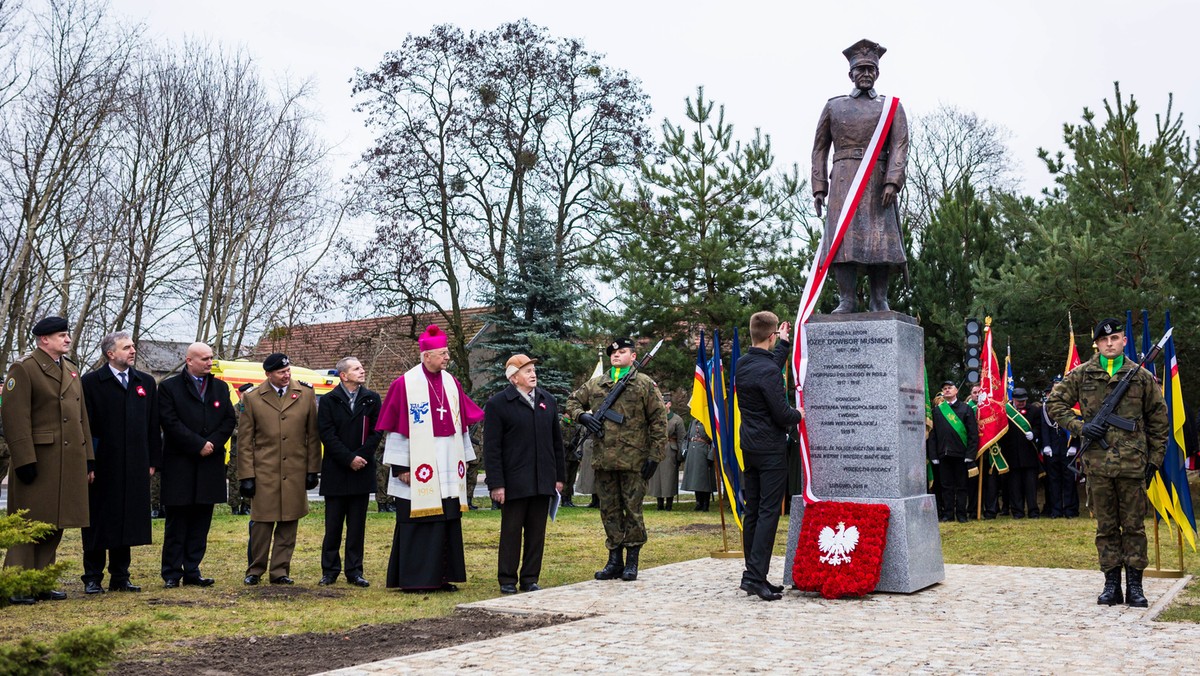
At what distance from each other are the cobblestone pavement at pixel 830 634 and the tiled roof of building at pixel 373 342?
18823 millimetres

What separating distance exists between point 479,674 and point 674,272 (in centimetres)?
1638

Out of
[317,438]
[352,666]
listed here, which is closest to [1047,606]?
[352,666]

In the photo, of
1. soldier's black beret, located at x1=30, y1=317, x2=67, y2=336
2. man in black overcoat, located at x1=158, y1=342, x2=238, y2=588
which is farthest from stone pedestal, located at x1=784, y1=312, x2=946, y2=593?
soldier's black beret, located at x1=30, y1=317, x2=67, y2=336

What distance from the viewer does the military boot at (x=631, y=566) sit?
982 cm

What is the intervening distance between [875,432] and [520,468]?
282cm

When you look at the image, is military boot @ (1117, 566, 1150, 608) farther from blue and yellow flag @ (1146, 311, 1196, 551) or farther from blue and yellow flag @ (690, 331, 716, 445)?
blue and yellow flag @ (690, 331, 716, 445)

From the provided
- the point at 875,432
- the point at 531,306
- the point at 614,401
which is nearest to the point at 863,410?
the point at 875,432

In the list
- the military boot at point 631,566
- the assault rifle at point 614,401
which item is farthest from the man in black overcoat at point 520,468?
the military boot at point 631,566

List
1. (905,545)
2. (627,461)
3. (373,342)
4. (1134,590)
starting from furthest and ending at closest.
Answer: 1. (373,342)
2. (627,461)
3. (905,545)
4. (1134,590)

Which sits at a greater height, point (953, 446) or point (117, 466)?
point (953, 446)

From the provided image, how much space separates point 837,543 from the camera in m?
9.02

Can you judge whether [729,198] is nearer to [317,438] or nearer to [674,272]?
[674,272]

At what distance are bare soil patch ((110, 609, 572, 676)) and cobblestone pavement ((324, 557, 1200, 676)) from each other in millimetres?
254

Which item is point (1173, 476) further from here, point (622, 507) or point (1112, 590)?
point (622, 507)
